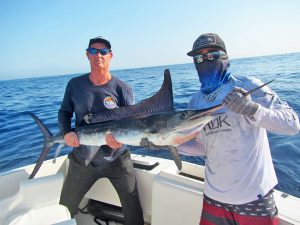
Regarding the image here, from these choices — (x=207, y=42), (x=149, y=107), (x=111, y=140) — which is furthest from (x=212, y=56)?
(x=111, y=140)

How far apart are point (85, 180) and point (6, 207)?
30.6 inches

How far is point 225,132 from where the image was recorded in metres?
1.82

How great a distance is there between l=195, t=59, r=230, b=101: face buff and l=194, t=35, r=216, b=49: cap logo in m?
0.12

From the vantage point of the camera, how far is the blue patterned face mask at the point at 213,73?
6.08 ft

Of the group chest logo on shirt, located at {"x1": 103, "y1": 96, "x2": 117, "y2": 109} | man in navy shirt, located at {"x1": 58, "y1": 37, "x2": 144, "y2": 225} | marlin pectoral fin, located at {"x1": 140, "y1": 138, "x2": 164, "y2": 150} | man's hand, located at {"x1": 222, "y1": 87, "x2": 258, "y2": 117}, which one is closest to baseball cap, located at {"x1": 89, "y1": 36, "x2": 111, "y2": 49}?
man in navy shirt, located at {"x1": 58, "y1": 37, "x2": 144, "y2": 225}

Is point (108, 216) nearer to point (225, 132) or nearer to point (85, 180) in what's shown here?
point (85, 180)

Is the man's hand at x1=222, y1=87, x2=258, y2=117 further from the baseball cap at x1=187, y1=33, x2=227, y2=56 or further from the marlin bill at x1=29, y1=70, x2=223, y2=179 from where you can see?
the baseball cap at x1=187, y1=33, x2=227, y2=56

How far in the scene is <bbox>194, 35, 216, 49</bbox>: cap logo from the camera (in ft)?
6.05

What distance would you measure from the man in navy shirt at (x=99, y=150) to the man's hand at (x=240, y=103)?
1565 millimetres

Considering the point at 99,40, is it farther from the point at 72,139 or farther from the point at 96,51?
the point at 72,139

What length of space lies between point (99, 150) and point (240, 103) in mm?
1772

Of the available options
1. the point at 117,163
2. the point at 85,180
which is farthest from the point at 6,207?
the point at 117,163

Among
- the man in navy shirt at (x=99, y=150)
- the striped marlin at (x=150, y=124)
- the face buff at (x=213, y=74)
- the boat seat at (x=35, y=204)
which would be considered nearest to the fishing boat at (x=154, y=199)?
the boat seat at (x=35, y=204)

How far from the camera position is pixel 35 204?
255cm
